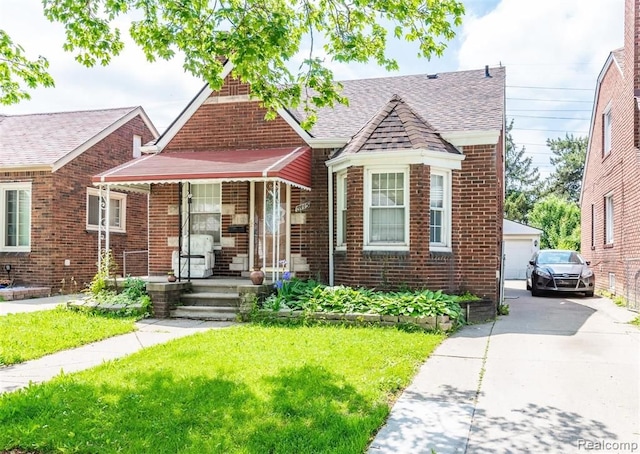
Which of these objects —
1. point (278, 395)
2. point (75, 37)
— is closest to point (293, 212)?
point (75, 37)

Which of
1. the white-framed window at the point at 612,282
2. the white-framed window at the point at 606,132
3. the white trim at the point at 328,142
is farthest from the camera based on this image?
the white-framed window at the point at 606,132

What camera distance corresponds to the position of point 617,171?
14547 millimetres

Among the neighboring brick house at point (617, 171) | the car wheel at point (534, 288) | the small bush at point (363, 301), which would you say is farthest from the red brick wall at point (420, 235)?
the car wheel at point (534, 288)

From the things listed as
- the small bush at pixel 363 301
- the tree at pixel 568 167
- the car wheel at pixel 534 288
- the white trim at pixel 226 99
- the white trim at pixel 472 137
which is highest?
the tree at pixel 568 167

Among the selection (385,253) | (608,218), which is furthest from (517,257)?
(385,253)

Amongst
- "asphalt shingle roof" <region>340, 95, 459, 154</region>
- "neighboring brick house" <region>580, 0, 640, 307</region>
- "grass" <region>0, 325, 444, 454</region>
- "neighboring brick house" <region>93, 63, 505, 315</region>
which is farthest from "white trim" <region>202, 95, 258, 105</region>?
"neighboring brick house" <region>580, 0, 640, 307</region>

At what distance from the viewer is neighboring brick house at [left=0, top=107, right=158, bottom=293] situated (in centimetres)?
1460

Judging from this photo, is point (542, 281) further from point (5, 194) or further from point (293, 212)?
point (5, 194)

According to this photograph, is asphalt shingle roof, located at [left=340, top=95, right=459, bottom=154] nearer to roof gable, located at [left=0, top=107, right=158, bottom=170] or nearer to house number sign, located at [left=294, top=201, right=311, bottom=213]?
house number sign, located at [left=294, top=201, right=311, bottom=213]

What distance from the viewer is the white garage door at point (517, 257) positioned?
2761cm

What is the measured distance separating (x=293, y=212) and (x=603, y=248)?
35.2 ft

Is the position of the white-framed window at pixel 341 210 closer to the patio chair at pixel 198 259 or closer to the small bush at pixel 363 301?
the small bush at pixel 363 301

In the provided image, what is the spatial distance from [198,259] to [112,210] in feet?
21.9

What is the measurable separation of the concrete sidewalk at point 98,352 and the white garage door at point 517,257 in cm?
2197
